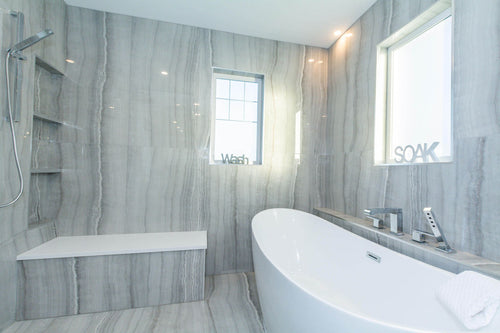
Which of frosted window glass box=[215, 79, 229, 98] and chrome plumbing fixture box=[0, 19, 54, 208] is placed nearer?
chrome plumbing fixture box=[0, 19, 54, 208]

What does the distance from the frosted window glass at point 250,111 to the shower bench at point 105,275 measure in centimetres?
146

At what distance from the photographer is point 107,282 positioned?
1690 millimetres

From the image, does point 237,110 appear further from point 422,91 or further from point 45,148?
point 45,148

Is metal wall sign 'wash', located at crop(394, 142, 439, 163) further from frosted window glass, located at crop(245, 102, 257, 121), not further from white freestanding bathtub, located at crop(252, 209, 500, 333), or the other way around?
frosted window glass, located at crop(245, 102, 257, 121)

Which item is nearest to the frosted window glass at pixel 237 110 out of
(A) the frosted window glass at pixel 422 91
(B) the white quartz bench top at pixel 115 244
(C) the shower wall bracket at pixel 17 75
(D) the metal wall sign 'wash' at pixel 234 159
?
(D) the metal wall sign 'wash' at pixel 234 159

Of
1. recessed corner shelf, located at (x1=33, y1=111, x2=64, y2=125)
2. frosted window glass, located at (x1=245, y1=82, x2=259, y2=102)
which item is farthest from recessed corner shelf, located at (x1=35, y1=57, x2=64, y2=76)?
frosted window glass, located at (x1=245, y1=82, x2=259, y2=102)

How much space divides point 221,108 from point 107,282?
1.92m

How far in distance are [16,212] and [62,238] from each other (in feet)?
1.72

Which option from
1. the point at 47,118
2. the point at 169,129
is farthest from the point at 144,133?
the point at 47,118

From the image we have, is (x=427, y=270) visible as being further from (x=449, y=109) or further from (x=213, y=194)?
(x=213, y=194)

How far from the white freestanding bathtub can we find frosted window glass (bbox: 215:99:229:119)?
3.91 feet

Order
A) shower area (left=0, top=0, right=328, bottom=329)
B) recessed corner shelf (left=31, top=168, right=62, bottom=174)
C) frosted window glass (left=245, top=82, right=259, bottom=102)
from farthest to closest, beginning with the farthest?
1. frosted window glass (left=245, top=82, right=259, bottom=102)
2. shower area (left=0, top=0, right=328, bottom=329)
3. recessed corner shelf (left=31, top=168, right=62, bottom=174)

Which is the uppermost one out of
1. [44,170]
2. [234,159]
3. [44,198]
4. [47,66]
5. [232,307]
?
[47,66]

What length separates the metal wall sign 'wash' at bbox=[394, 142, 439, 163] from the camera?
1.44 meters
